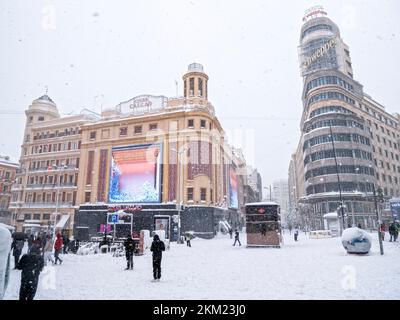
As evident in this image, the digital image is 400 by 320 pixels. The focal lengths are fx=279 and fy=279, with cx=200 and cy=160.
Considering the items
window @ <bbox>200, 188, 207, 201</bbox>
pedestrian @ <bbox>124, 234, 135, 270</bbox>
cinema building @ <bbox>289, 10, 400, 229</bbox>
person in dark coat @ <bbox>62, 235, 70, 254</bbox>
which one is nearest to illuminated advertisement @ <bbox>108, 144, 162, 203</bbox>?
window @ <bbox>200, 188, 207, 201</bbox>

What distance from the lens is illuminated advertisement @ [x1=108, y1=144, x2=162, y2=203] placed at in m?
35.5

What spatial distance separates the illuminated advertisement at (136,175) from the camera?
3550 centimetres

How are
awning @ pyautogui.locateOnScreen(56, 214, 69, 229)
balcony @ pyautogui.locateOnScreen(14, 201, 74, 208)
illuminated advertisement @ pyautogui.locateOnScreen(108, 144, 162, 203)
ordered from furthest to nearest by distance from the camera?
balcony @ pyautogui.locateOnScreen(14, 201, 74, 208)
awning @ pyautogui.locateOnScreen(56, 214, 69, 229)
illuminated advertisement @ pyautogui.locateOnScreen(108, 144, 162, 203)

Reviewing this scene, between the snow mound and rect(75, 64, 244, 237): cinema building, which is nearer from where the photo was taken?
the snow mound

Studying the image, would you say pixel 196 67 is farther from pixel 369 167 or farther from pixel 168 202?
pixel 369 167

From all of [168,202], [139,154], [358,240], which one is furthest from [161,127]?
[358,240]

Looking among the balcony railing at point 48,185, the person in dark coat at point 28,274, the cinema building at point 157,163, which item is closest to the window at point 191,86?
the cinema building at point 157,163

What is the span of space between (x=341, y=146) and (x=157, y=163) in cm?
3115

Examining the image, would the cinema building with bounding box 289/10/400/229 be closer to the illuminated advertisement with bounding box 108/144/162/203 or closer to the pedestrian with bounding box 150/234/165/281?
the illuminated advertisement with bounding box 108/144/162/203

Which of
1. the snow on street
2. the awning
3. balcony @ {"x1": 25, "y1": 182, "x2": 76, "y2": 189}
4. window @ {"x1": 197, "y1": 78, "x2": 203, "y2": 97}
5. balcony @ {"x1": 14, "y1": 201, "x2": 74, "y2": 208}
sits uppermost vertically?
window @ {"x1": 197, "y1": 78, "x2": 203, "y2": 97}

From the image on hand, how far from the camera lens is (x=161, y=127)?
38.0 metres

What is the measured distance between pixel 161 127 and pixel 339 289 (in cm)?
3280

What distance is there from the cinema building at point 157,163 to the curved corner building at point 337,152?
1809cm

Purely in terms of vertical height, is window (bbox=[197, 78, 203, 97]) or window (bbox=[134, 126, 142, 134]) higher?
window (bbox=[197, 78, 203, 97])
